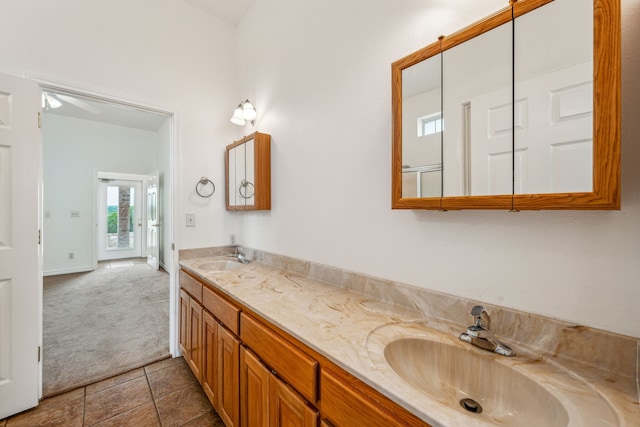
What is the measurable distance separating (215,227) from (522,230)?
2.27 meters

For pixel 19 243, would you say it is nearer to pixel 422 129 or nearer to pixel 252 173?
pixel 252 173

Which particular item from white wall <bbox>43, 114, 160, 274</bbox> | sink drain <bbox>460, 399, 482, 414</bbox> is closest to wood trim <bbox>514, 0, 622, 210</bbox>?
sink drain <bbox>460, 399, 482, 414</bbox>

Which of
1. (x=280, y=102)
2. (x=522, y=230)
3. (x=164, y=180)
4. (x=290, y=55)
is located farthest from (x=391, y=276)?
(x=164, y=180)

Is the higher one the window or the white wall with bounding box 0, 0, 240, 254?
the white wall with bounding box 0, 0, 240, 254

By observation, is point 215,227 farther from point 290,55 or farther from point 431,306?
point 431,306

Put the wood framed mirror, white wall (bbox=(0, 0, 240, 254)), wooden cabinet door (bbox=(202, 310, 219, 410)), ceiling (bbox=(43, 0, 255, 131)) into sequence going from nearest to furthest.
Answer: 1. the wood framed mirror
2. wooden cabinet door (bbox=(202, 310, 219, 410))
3. white wall (bbox=(0, 0, 240, 254))
4. ceiling (bbox=(43, 0, 255, 131))

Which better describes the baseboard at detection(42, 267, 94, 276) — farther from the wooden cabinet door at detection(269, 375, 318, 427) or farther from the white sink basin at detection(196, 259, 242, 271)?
the wooden cabinet door at detection(269, 375, 318, 427)

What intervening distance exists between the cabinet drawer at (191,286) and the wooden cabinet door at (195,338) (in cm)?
5

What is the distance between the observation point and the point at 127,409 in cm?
167

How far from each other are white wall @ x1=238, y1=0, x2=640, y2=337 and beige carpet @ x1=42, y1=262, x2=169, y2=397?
4.76ft

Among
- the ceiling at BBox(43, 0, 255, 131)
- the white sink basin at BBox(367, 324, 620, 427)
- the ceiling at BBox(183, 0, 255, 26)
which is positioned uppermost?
the ceiling at BBox(183, 0, 255, 26)

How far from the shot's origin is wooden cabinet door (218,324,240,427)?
1304 millimetres

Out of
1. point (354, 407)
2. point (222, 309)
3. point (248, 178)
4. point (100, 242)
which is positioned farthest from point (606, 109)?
point (100, 242)

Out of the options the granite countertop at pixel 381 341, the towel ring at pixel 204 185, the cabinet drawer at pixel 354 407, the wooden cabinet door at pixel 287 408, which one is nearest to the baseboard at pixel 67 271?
the towel ring at pixel 204 185
